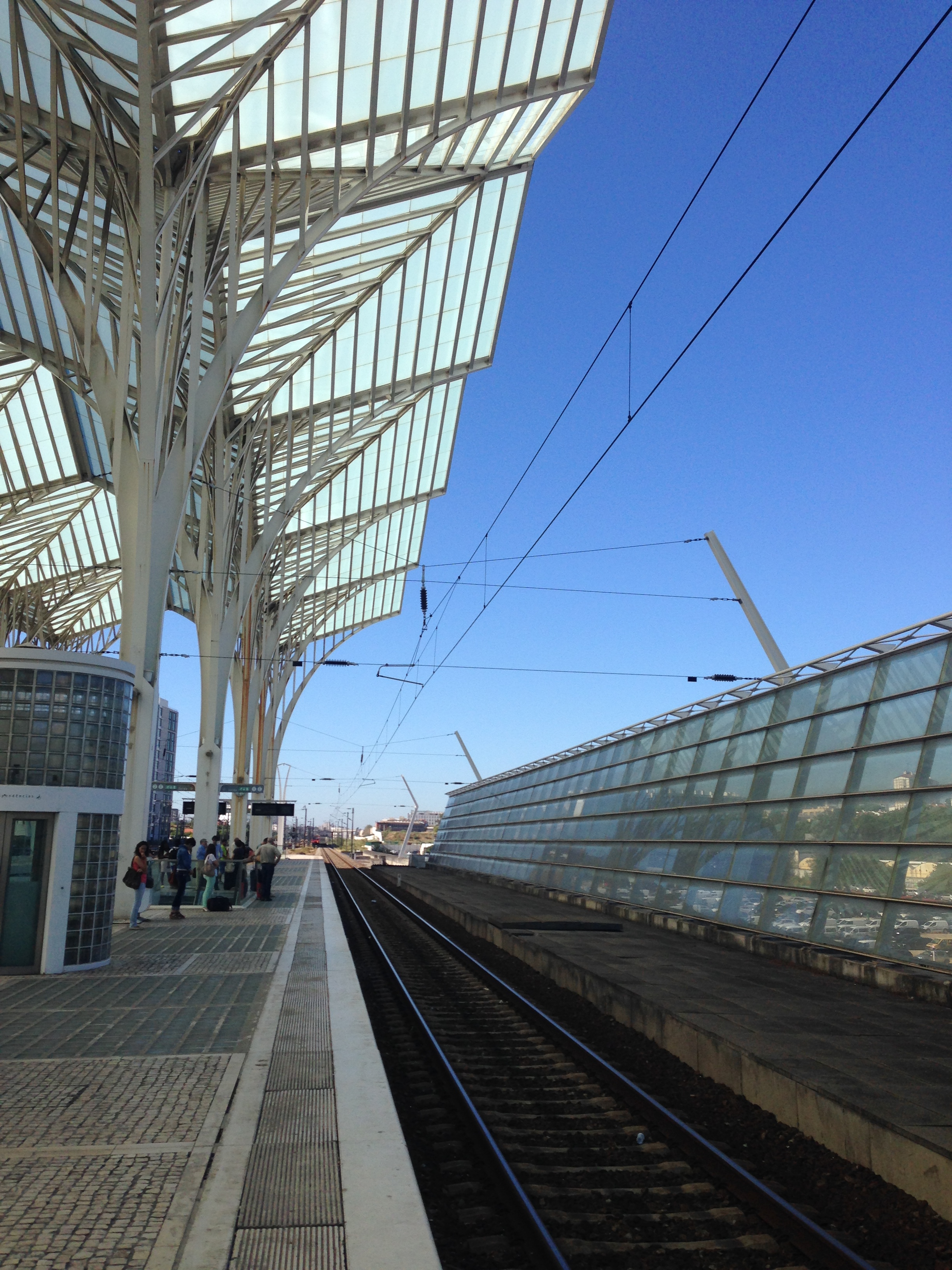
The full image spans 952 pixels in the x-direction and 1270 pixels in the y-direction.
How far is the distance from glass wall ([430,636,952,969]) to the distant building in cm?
5224

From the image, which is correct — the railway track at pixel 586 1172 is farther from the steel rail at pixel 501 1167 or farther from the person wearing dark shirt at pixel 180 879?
the person wearing dark shirt at pixel 180 879

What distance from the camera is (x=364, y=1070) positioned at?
7.29 metres

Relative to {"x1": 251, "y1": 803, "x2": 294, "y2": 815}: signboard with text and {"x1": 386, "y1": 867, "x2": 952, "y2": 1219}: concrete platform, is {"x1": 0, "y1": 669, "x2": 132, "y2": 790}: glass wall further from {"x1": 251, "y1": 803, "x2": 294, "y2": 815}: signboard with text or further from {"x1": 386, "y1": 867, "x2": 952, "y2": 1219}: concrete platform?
{"x1": 251, "y1": 803, "x2": 294, "y2": 815}: signboard with text

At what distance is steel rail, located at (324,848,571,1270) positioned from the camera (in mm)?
4379

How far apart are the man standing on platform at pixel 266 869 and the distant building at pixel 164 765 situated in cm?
4506

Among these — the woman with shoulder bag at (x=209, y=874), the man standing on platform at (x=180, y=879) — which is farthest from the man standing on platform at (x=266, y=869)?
the man standing on platform at (x=180, y=879)

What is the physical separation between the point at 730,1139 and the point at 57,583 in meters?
57.7

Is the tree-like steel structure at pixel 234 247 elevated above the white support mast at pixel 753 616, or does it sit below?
above

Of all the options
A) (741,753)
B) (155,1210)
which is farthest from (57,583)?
(155,1210)

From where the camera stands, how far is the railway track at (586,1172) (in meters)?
4.55

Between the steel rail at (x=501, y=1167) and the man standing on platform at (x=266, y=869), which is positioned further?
the man standing on platform at (x=266, y=869)

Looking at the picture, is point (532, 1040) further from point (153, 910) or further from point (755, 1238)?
point (153, 910)

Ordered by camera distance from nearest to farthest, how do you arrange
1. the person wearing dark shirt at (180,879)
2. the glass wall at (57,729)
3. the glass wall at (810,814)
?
1. the glass wall at (810,814)
2. the glass wall at (57,729)
3. the person wearing dark shirt at (180,879)

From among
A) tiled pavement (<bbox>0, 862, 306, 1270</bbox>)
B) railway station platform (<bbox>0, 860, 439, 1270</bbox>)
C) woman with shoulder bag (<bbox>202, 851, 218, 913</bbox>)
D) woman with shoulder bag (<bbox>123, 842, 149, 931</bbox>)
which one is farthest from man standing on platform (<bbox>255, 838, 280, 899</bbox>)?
railway station platform (<bbox>0, 860, 439, 1270</bbox>)
